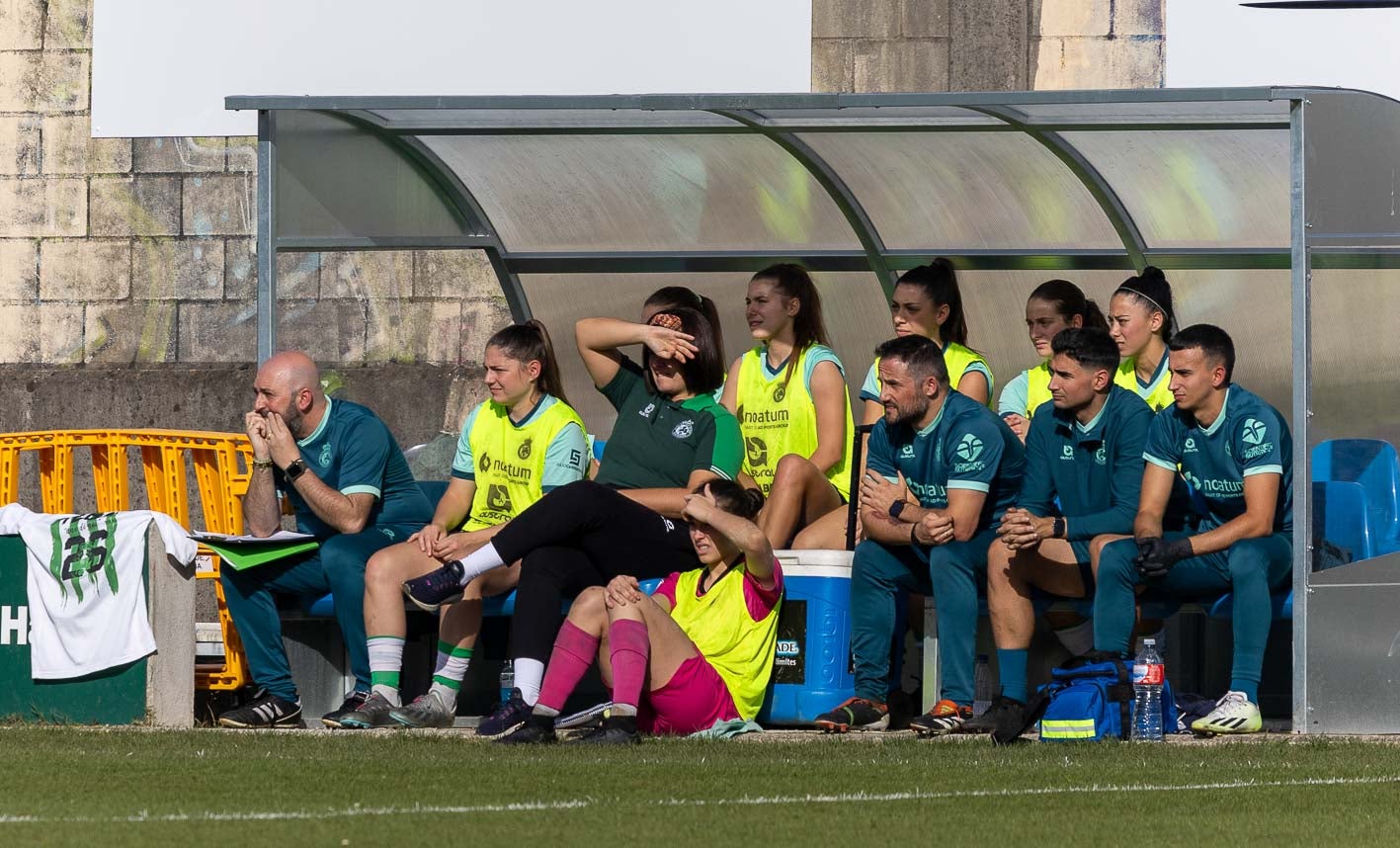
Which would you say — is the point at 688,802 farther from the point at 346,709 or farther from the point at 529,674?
the point at 346,709

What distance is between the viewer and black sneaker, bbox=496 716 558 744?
7246 mm

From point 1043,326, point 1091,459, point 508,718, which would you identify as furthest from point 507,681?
point 1043,326

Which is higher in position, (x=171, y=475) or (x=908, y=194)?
(x=908, y=194)

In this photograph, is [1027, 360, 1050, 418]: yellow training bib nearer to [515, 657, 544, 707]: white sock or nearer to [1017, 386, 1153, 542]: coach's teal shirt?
[1017, 386, 1153, 542]: coach's teal shirt

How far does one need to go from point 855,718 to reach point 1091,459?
1.25m

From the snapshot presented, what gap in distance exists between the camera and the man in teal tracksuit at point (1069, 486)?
784 cm

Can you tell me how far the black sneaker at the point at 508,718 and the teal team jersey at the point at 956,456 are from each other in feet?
5.03

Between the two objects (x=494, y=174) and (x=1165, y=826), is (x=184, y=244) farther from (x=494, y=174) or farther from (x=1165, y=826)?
(x=1165, y=826)

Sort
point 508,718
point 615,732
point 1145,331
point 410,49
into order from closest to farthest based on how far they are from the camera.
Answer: point 615,732 < point 508,718 < point 1145,331 < point 410,49

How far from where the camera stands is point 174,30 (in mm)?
12438

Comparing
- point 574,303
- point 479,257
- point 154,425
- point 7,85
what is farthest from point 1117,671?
point 7,85

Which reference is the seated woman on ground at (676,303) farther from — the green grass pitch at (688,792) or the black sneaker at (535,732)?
the green grass pitch at (688,792)

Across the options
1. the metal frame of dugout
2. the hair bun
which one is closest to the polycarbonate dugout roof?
the metal frame of dugout

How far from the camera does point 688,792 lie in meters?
6.04
